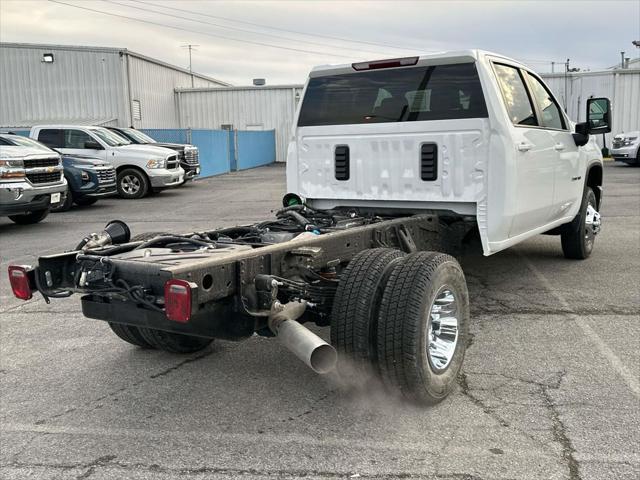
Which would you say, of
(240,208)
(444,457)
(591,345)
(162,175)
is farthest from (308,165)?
(162,175)

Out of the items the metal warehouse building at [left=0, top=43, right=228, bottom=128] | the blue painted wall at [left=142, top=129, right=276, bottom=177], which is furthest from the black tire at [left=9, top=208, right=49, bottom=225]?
the metal warehouse building at [left=0, top=43, right=228, bottom=128]

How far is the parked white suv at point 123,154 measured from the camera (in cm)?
1597

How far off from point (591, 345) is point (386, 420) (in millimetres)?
1985

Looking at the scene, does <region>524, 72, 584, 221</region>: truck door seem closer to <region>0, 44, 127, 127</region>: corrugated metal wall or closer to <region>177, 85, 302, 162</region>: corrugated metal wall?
<region>0, 44, 127, 127</region>: corrugated metal wall

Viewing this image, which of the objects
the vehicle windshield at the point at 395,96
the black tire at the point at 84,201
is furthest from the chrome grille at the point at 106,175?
the vehicle windshield at the point at 395,96

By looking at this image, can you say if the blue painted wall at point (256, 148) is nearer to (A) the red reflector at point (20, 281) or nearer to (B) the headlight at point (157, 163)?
(B) the headlight at point (157, 163)

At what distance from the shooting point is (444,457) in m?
3.01

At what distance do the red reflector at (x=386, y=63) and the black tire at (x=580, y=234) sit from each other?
299cm

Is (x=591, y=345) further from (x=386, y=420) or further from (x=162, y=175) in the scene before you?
(x=162, y=175)

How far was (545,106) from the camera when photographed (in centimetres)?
597

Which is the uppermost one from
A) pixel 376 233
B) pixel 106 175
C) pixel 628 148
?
pixel 628 148

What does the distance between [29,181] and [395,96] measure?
805 centimetres

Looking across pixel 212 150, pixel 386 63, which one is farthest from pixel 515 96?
pixel 212 150

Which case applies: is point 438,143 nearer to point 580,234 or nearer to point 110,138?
point 580,234
